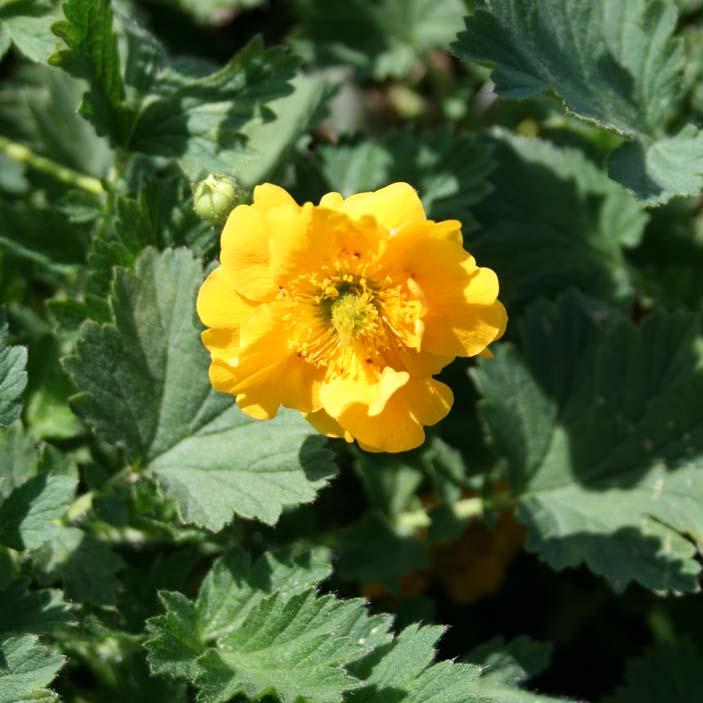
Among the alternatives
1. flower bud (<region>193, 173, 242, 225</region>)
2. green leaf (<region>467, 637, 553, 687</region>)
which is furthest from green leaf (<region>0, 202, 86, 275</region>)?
green leaf (<region>467, 637, 553, 687</region>)

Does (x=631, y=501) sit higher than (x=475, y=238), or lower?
lower

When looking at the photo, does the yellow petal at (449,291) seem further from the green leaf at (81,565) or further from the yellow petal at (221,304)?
the green leaf at (81,565)

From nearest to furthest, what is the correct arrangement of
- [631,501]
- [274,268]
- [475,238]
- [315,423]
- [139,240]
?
[274,268], [315,423], [139,240], [631,501], [475,238]

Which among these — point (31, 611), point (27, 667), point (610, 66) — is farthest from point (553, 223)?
point (27, 667)

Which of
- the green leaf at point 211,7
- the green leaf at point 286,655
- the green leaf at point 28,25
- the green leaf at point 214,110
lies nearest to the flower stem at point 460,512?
the green leaf at point 286,655

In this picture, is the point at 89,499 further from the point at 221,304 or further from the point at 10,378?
the point at 221,304

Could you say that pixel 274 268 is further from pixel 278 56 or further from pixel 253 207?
pixel 278 56

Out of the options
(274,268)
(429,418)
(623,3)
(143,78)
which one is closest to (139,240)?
(143,78)

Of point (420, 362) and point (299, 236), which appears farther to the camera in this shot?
point (420, 362)
